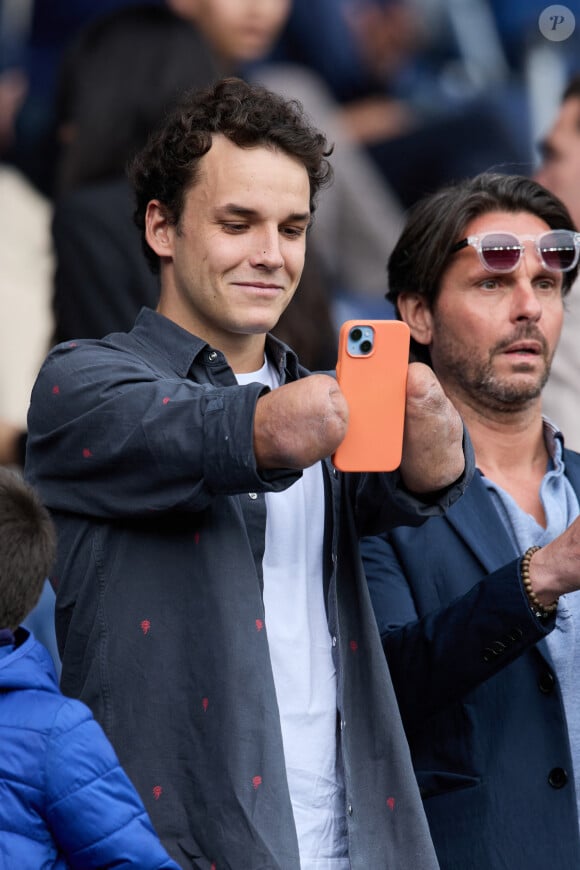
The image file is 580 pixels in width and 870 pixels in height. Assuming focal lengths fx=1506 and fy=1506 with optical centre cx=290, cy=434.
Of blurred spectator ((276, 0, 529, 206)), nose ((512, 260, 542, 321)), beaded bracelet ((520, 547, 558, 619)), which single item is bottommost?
beaded bracelet ((520, 547, 558, 619))

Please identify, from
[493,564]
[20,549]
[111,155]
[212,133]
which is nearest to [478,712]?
[493,564]

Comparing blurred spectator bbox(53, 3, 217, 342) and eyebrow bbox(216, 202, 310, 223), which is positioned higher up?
blurred spectator bbox(53, 3, 217, 342)

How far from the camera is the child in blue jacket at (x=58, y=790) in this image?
2.05m

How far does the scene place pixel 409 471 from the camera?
2.36 metres

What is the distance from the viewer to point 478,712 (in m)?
2.84

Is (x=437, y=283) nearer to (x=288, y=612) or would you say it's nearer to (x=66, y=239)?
(x=288, y=612)

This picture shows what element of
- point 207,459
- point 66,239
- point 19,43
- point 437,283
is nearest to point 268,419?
point 207,459

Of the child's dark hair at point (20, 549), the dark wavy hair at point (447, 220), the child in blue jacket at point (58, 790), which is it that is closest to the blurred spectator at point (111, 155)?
the dark wavy hair at point (447, 220)

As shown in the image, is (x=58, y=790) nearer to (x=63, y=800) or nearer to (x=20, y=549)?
(x=63, y=800)

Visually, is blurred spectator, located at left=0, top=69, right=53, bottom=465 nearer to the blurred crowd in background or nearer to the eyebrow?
the blurred crowd in background

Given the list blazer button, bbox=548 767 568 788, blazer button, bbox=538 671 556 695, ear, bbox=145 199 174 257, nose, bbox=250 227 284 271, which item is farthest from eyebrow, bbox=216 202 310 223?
blazer button, bbox=548 767 568 788

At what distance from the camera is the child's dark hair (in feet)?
7.07

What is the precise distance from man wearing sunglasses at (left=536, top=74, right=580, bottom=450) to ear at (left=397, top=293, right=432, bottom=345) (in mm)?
713

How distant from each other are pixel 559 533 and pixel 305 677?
0.86 metres
